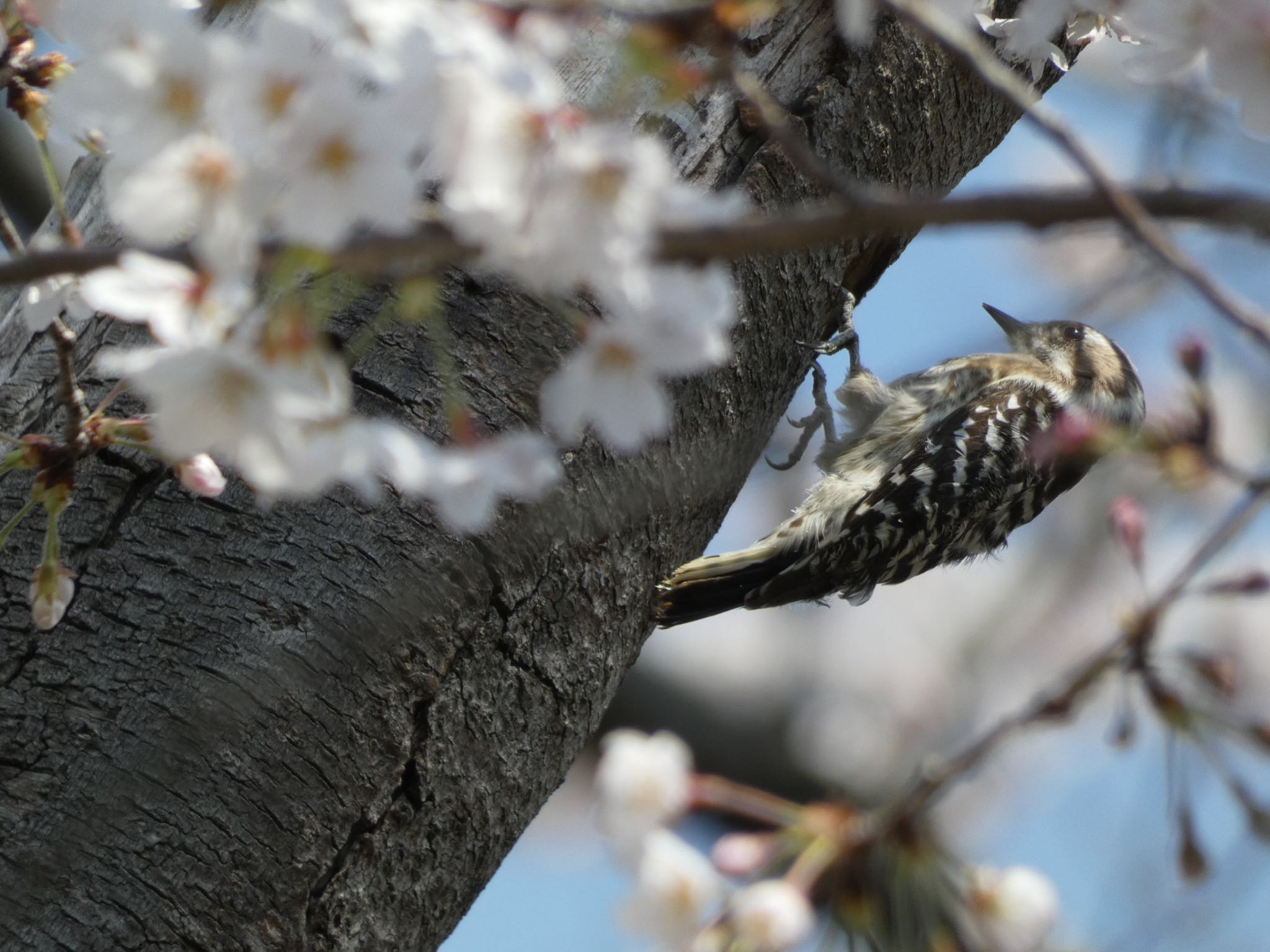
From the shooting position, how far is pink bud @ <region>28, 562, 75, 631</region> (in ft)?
4.96

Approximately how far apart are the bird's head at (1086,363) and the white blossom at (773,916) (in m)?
3.52

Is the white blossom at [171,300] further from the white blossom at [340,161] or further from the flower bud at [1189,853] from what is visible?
the flower bud at [1189,853]

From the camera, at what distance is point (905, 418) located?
4.25m

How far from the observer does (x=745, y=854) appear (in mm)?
1106

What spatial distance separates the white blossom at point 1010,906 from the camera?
1.26 meters

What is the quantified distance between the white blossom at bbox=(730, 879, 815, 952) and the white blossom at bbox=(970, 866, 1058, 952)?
273mm

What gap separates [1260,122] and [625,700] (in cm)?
407

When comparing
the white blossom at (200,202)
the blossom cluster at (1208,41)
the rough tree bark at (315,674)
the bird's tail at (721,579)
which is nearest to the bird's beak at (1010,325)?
the bird's tail at (721,579)

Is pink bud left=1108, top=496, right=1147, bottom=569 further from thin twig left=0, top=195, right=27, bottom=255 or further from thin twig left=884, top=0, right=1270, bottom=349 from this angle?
thin twig left=0, top=195, right=27, bottom=255

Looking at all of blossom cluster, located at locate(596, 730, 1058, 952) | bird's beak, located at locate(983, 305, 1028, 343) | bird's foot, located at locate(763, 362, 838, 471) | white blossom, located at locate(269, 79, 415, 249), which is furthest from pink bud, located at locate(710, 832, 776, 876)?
bird's beak, located at locate(983, 305, 1028, 343)

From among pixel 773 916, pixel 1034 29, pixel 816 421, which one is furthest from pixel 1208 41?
pixel 816 421

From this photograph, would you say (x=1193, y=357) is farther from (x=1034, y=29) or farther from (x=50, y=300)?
(x=50, y=300)

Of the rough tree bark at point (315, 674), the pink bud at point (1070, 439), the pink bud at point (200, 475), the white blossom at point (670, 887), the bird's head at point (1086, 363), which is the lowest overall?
the bird's head at point (1086, 363)

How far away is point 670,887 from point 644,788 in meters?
0.10
